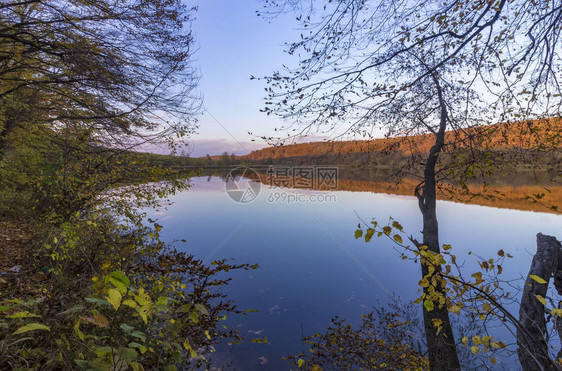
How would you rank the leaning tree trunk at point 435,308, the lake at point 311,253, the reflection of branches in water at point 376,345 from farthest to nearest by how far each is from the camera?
the lake at point 311,253, the reflection of branches in water at point 376,345, the leaning tree trunk at point 435,308

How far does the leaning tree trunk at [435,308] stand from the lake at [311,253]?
3239 millimetres

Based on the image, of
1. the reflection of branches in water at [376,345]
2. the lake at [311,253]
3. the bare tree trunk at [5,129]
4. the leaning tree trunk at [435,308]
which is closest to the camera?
the leaning tree trunk at [435,308]

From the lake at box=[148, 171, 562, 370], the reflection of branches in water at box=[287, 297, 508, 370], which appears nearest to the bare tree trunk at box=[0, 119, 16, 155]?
the lake at box=[148, 171, 562, 370]

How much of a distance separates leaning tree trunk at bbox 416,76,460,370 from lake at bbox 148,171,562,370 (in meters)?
3.24

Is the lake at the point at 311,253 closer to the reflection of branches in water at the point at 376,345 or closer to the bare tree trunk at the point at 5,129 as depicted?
the reflection of branches in water at the point at 376,345

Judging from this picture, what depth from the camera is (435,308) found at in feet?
16.3

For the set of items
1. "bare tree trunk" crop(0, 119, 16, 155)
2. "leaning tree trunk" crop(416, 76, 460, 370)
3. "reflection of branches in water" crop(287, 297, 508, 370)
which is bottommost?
"reflection of branches in water" crop(287, 297, 508, 370)

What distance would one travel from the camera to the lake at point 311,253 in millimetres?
7762

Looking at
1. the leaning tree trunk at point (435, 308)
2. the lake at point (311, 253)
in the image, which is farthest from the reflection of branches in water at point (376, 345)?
the leaning tree trunk at point (435, 308)

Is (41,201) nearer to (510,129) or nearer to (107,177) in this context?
(107,177)

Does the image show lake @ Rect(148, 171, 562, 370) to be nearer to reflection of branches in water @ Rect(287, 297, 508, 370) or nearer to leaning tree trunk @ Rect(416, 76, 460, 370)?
reflection of branches in water @ Rect(287, 297, 508, 370)

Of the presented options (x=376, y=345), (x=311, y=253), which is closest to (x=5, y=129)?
(x=311, y=253)

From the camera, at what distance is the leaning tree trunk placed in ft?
15.6

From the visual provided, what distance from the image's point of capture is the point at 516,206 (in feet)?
79.4
